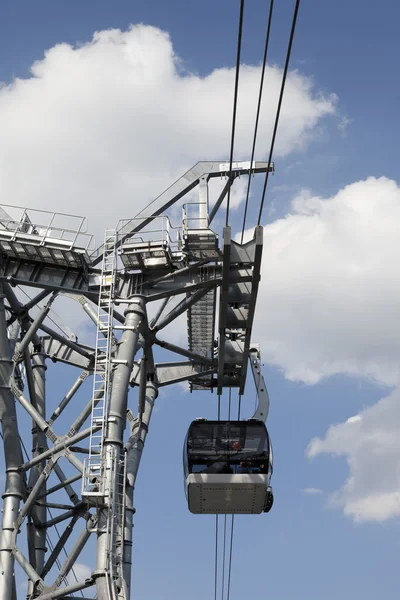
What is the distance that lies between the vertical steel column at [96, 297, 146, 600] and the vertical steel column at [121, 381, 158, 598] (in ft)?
15.2

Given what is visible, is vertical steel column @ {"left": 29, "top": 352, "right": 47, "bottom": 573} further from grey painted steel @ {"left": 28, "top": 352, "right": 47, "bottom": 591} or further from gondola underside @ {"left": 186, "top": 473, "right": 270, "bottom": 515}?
gondola underside @ {"left": 186, "top": 473, "right": 270, "bottom": 515}

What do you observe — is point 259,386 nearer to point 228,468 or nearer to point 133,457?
point 133,457

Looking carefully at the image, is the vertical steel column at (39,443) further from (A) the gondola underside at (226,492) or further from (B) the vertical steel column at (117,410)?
(B) the vertical steel column at (117,410)

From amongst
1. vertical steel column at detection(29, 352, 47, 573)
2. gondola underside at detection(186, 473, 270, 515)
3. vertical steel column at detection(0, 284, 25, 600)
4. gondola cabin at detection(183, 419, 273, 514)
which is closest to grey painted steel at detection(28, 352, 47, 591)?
vertical steel column at detection(29, 352, 47, 573)

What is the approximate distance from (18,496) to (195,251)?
10023mm

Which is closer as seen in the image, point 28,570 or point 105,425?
point 105,425

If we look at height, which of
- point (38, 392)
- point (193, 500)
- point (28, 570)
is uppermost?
point (38, 392)

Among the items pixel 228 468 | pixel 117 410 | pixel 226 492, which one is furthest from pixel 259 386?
pixel 117 410

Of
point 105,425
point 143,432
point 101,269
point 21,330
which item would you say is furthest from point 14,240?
point 143,432

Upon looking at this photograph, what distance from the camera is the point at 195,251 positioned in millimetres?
→ 26953

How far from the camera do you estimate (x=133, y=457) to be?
103 ft

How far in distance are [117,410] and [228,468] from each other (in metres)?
4.09

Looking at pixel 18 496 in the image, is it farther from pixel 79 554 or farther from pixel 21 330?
pixel 21 330

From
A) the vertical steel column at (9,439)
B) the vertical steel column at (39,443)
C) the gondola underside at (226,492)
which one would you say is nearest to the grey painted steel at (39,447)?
the vertical steel column at (39,443)
